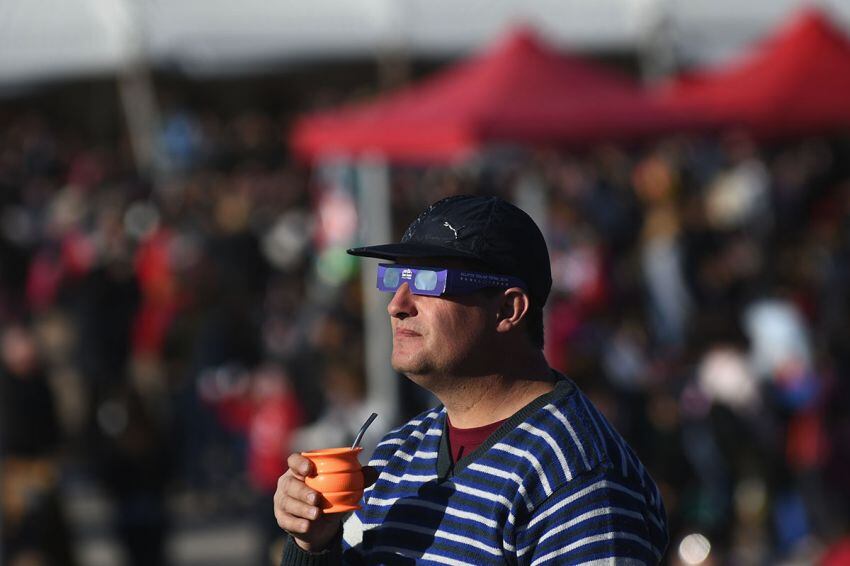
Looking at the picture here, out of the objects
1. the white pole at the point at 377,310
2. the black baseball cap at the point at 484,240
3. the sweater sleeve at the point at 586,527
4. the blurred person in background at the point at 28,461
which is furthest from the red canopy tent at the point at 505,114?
the sweater sleeve at the point at 586,527

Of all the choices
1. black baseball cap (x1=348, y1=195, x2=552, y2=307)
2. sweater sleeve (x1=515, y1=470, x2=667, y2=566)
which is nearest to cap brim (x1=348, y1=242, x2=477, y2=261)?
black baseball cap (x1=348, y1=195, x2=552, y2=307)

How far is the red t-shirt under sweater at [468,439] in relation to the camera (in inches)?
108

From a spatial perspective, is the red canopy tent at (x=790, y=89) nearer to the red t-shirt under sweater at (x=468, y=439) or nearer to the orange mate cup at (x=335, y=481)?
the red t-shirt under sweater at (x=468, y=439)

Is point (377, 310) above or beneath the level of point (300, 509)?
beneath

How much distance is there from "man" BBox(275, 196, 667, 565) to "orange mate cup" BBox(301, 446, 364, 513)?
2 cm

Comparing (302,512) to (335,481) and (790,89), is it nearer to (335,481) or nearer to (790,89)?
(335,481)

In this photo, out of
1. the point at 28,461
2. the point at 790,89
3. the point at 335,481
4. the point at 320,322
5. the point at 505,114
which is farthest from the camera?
the point at 790,89

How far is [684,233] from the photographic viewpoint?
41.3 feet

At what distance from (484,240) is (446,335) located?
188 mm

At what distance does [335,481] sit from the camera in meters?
2.64

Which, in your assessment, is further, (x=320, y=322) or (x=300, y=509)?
(x=320, y=322)

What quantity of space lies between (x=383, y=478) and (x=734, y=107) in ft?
28.2

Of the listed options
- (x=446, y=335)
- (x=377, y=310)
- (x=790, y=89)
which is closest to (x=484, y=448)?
(x=446, y=335)

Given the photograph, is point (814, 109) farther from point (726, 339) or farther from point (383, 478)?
point (383, 478)
